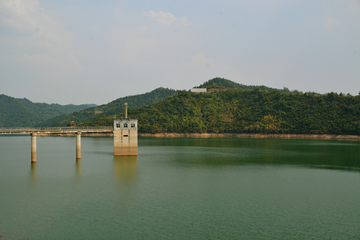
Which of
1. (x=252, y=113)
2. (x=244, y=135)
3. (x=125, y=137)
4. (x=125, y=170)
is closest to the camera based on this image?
(x=125, y=170)

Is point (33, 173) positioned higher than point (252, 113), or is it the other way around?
point (252, 113)

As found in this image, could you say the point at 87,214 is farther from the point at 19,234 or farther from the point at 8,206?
the point at 8,206

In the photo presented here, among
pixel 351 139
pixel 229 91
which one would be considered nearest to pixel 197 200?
pixel 351 139

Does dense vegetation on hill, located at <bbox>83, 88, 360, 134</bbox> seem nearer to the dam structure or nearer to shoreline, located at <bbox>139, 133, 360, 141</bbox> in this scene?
shoreline, located at <bbox>139, 133, 360, 141</bbox>

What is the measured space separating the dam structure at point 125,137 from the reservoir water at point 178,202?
920cm

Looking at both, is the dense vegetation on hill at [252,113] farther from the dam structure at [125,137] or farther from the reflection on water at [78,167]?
the reflection on water at [78,167]

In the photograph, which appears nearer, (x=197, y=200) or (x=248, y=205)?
(x=248, y=205)

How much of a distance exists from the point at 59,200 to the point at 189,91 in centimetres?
15202

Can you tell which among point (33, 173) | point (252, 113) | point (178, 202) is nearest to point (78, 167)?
point (33, 173)

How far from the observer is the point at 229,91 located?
6865 inches

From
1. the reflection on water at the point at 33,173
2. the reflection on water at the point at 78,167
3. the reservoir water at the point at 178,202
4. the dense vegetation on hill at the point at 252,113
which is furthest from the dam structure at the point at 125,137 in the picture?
the dense vegetation on hill at the point at 252,113

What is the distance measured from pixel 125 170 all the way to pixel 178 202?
1799 cm

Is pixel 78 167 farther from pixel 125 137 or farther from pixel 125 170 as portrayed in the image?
pixel 125 137

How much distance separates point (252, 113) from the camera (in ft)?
485
